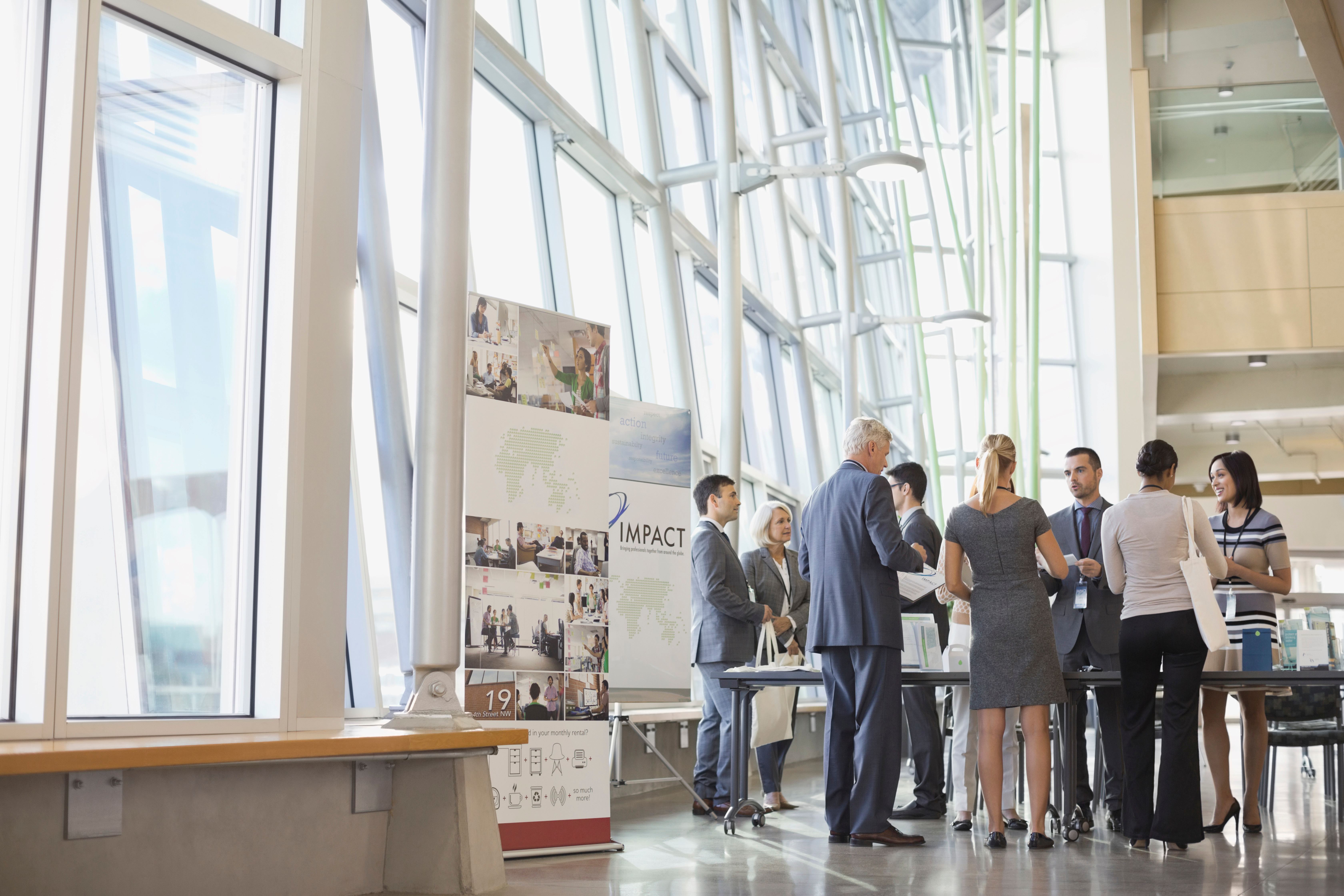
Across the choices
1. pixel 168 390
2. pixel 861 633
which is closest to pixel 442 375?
pixel 168 390

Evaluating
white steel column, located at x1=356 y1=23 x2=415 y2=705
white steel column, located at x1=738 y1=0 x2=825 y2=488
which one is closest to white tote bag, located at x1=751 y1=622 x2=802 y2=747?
white steel column, located at x1=356 y1=23 x2=415 y2=705

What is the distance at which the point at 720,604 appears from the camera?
A: 5.71 meters

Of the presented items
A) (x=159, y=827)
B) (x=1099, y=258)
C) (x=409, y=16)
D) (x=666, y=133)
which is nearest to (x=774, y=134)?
(x=666, y=133)

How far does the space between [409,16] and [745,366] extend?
580cm

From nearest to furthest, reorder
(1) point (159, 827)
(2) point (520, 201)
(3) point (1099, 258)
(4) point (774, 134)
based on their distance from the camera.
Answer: (1) point (159, 827) → (2) point (520, 201) → (4) point (774, 134) → (3) point (1099, 258)

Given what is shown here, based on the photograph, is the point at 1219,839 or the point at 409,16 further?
the point at 409,16

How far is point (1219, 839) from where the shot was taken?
481 cm

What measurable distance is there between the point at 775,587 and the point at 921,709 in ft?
3.04

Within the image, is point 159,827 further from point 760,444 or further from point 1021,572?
point 760,444

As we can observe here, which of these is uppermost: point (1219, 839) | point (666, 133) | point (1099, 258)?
point (1099, 258)

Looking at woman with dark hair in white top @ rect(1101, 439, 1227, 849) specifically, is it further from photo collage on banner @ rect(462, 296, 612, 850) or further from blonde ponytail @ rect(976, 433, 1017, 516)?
photo collage on banner @ rect(462, 296, 612, 850)

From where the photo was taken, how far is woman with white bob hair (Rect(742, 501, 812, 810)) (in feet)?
19.8

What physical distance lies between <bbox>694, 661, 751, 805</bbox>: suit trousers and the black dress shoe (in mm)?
777

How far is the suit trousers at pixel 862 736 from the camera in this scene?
15.0ft
